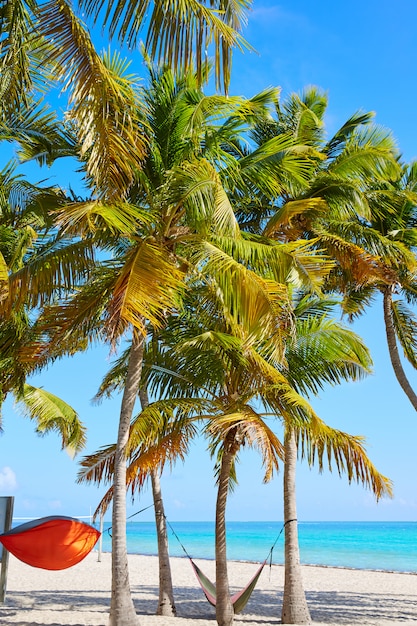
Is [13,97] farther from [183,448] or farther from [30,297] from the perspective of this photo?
[183,448]

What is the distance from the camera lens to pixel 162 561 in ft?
30.1

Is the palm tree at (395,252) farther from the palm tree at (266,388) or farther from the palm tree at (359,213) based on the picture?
the palm tree at (266,388)

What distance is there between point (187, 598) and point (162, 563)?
301cm

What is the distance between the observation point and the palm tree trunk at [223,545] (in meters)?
7.65

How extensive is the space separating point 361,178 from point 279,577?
11119 millimetres

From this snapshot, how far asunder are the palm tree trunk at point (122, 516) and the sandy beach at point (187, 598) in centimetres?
193

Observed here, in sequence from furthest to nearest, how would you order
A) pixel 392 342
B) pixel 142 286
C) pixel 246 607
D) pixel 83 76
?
1. pixel 392 342
2. pixel 246 607
3. pixel 142 286
4. pixel 83 76

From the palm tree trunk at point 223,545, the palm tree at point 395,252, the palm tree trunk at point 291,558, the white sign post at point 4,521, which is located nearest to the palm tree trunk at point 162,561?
the palm tree trunk at point 223,545

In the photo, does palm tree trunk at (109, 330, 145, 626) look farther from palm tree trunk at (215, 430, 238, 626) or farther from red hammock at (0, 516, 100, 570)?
palm tree trunk at (215, 430, 238, 626)

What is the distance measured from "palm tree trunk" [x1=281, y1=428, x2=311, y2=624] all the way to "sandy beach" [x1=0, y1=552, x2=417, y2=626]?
0.34m

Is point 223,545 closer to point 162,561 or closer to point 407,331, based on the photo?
point 162,561

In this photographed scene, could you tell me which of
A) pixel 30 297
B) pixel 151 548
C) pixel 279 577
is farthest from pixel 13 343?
pixel 151 548

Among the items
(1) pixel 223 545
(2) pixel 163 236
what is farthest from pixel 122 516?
(2) pixel 163 236

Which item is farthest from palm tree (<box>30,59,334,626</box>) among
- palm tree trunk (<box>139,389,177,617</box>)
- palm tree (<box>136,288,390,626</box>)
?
palm tree trunk (<box>139,389,177,617</box>)
